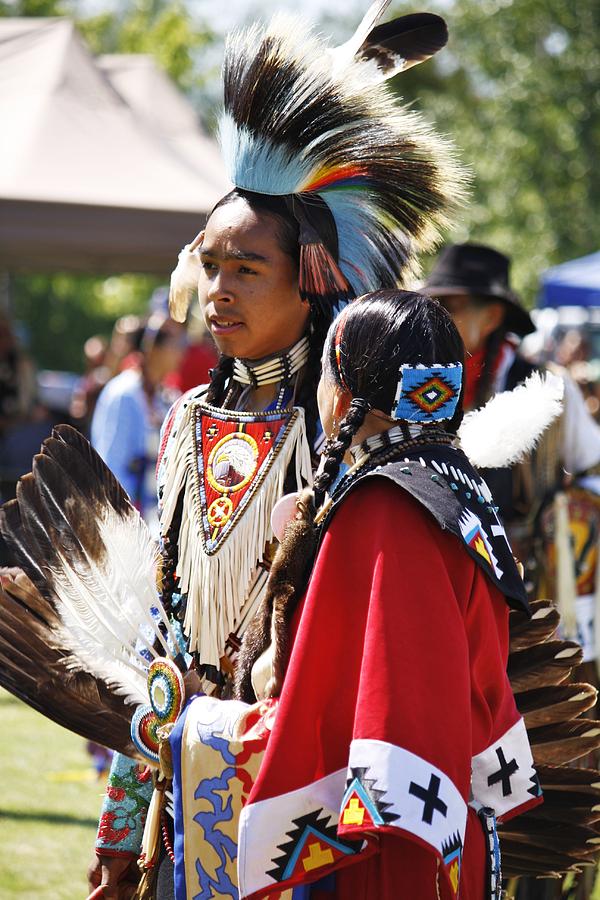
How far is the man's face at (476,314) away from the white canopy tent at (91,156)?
2.32 m

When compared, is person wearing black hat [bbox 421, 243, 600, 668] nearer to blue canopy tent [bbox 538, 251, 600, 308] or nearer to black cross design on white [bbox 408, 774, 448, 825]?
black cross design on white [bbox 408, 774, 448, 825]

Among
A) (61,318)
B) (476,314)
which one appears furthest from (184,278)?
(61,318)

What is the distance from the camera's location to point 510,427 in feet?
6.46

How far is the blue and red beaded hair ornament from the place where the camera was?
5.11 feet

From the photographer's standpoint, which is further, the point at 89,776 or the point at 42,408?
the point at 42,408

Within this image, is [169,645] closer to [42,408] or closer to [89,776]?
[89,776]

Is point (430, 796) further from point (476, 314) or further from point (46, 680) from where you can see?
point (476, 314)

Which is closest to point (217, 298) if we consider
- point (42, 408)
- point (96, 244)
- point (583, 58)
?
point (96, 244)

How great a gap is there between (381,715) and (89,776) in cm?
396

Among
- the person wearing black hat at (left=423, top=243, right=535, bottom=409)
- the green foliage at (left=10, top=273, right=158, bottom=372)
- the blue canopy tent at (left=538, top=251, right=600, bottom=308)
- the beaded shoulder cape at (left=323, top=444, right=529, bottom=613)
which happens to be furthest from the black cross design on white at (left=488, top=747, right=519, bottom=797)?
the green foliage at (left=10, top=273, right=158, bottom=372)

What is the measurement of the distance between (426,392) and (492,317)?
98.7 inches

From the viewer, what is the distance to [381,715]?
1.44 metres

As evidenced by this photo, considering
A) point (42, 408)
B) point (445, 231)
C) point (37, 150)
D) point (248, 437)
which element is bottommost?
point (248, 437)

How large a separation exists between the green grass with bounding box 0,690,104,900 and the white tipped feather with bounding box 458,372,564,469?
242 cm
